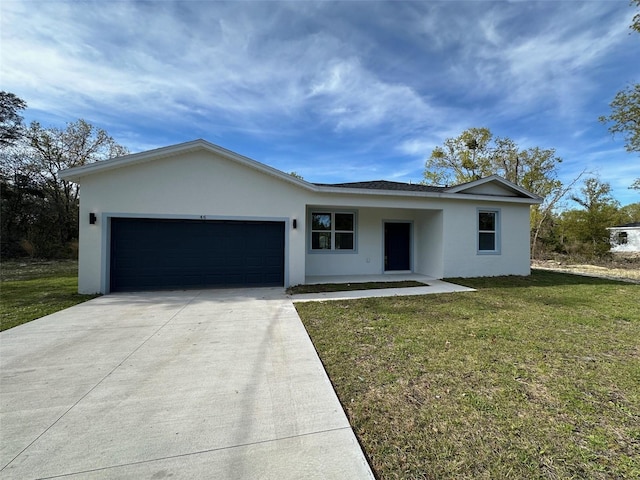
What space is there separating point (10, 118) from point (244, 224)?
75.8 feet

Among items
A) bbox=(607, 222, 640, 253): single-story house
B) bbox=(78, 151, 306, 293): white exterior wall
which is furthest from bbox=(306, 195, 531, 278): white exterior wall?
bbox=(607, 222, 640, 253): single-story house

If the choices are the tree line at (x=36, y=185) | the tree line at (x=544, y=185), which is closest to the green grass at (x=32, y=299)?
the tree line at (x=36, y=185)

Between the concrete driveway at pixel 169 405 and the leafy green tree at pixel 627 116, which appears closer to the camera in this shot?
the concrete driveway at pixel 169 405

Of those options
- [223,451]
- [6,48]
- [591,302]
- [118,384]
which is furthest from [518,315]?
[6,48]

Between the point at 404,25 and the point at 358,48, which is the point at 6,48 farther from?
the point at 404,25

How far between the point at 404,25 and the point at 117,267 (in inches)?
424

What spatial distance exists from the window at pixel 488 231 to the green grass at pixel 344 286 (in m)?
3.37

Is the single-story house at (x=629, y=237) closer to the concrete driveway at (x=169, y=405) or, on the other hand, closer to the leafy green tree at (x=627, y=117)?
the leafy green tree at (x=627, y=117)

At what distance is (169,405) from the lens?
8.02 feet

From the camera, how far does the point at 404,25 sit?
8.29 m

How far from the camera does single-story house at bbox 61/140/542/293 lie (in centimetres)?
718

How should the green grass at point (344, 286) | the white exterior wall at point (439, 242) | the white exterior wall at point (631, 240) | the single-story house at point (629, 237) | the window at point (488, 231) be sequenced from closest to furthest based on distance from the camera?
the green grass at point (344, 286)
the white exterior wall at point (439, 242)
the window at point (488, 231)
the single-story house at point (629, 237)
the white exterior wall at point (631, 240)

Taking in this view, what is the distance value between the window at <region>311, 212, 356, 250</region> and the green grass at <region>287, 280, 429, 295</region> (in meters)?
2.04

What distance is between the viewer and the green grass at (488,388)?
1.82m
